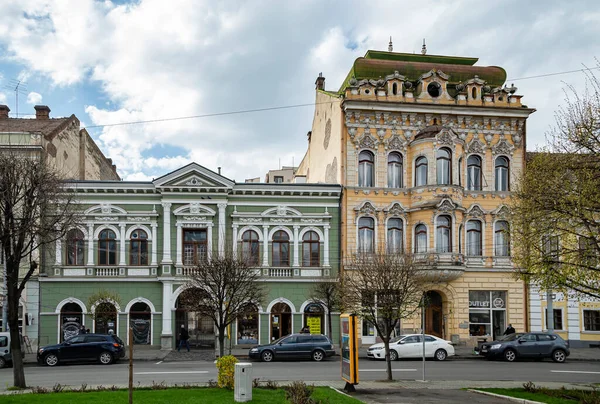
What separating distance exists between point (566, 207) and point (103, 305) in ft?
81.8

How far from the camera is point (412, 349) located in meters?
30.3

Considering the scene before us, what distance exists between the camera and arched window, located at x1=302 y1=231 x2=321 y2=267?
37406 mm

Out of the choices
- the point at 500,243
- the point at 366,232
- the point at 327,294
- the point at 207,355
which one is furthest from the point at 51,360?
the point at 500,243

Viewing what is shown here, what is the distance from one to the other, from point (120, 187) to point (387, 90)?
51.5 ft

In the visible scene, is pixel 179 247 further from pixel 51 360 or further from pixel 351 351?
pixel 351 351

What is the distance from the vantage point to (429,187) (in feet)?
121

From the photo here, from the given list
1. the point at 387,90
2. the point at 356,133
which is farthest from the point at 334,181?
the point at 387,90

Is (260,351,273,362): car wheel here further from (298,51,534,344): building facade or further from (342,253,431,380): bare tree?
(298,51,534,344): building facade

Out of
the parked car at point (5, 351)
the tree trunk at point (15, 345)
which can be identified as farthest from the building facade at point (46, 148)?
the tree trunk at point (15, 345)

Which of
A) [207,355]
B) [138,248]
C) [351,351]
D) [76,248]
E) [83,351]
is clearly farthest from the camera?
[138,248]

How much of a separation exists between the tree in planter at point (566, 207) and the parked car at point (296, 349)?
11.8 meters

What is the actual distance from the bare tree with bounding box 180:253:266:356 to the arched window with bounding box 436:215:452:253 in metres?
11.4

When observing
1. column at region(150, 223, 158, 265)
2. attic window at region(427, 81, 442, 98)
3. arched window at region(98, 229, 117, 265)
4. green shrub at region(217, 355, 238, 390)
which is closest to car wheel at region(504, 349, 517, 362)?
attic window at region(427, 81, 442, 98)

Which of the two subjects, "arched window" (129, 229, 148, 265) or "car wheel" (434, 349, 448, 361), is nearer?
"car wheel" (434, 349, 448, 361)
